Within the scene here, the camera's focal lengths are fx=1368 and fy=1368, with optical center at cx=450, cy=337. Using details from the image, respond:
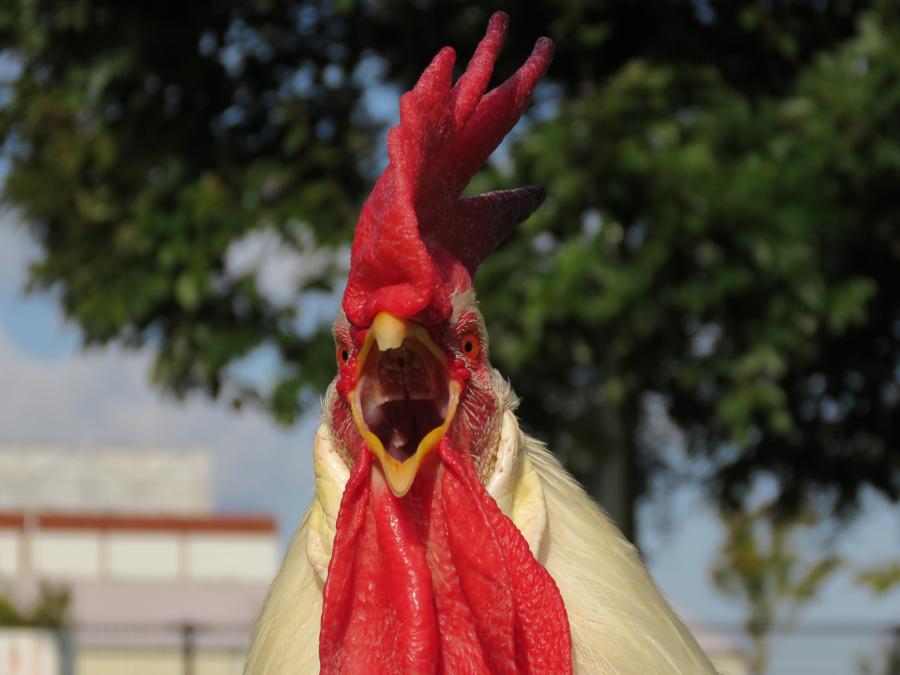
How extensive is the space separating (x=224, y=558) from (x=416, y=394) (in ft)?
87.6

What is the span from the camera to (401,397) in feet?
8.09

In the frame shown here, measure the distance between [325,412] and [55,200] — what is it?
6.07 metres

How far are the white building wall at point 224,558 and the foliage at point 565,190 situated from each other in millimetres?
20310

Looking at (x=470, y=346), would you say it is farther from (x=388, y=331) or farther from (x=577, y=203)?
(x=577, y=203)

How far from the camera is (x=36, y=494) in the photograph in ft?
104

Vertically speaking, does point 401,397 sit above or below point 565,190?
below

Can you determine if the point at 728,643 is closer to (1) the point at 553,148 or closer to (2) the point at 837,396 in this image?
(2) the point at 837,396

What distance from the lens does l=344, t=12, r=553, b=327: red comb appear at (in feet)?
7.85

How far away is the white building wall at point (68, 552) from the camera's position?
28094 millimetres

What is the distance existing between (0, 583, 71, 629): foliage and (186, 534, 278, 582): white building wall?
695 cm

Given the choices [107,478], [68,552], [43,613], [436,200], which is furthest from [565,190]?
[107,478]

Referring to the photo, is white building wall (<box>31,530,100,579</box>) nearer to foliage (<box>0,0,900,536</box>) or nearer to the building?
the building

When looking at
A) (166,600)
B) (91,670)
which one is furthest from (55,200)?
(166,600)

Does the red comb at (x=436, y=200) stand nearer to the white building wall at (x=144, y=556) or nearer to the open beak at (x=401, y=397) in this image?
the open beak at (x=401, y=397)
